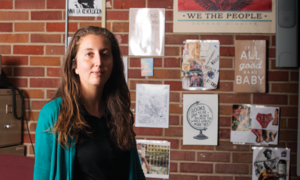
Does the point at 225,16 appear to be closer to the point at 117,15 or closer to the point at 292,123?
the point at 117,15

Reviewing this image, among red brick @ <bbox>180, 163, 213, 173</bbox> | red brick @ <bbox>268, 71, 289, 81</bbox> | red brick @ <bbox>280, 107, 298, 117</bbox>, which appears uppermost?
red brick @ <bbox>268, 71, 289, 81</bbox>

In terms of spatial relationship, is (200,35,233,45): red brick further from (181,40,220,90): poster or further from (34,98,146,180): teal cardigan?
(34,98,146,180): teal cardigan

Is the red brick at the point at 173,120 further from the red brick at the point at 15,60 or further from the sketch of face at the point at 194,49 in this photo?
the red brick at the point at 15,60

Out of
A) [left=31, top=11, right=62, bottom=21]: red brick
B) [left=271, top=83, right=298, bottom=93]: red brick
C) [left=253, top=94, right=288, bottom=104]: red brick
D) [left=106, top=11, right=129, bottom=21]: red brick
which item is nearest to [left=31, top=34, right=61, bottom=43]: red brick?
[left=31, top=11, right=62, bottom=21]: red brick

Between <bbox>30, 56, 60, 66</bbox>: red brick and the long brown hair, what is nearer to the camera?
the long brown hair

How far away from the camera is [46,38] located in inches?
71.1

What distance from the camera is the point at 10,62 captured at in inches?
72.0

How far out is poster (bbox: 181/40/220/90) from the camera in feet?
5.68

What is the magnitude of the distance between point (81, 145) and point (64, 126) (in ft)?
0.41

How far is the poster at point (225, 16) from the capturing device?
1.71m

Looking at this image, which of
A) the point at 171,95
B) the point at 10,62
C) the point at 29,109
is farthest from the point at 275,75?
the point at 10,62

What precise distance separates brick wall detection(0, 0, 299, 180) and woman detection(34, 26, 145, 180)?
0.63 m

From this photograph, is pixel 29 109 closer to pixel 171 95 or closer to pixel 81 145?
pixel 81 145

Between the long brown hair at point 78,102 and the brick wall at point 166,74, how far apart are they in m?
0.52
